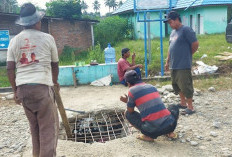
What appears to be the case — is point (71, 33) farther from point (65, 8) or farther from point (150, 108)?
point (150, 108)

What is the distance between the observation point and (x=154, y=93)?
3.59 metres

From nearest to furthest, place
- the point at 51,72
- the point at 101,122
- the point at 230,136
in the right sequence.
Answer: the point at 51,72 < the point at 230,136 < the point at 101,122

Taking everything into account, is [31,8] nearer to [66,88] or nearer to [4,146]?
[4,146]

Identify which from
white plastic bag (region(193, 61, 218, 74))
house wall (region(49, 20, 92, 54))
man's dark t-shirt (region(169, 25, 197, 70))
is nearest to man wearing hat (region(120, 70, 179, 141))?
man's dark t-shirt (region(169, 25, 197, 70))

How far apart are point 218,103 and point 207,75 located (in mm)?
2543

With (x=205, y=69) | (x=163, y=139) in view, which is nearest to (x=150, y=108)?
(x=163, y=139)

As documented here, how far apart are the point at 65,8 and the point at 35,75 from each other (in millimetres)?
16048

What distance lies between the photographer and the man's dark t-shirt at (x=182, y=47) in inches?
184

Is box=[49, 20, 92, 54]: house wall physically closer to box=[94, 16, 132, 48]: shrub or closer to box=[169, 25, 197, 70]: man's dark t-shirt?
box=[94, 16, 132, 48]: shrub

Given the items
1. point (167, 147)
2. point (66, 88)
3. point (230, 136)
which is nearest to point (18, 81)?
point (167, 147)

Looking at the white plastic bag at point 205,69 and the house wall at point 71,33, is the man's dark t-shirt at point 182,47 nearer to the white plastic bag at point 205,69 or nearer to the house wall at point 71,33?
the white plastic bag at point 205,69

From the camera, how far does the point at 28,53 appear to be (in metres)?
2.90

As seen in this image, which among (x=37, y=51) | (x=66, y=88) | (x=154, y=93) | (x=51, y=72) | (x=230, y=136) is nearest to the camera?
(x=37, y=51)

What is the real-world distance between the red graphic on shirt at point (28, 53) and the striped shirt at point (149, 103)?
4.55 ft
